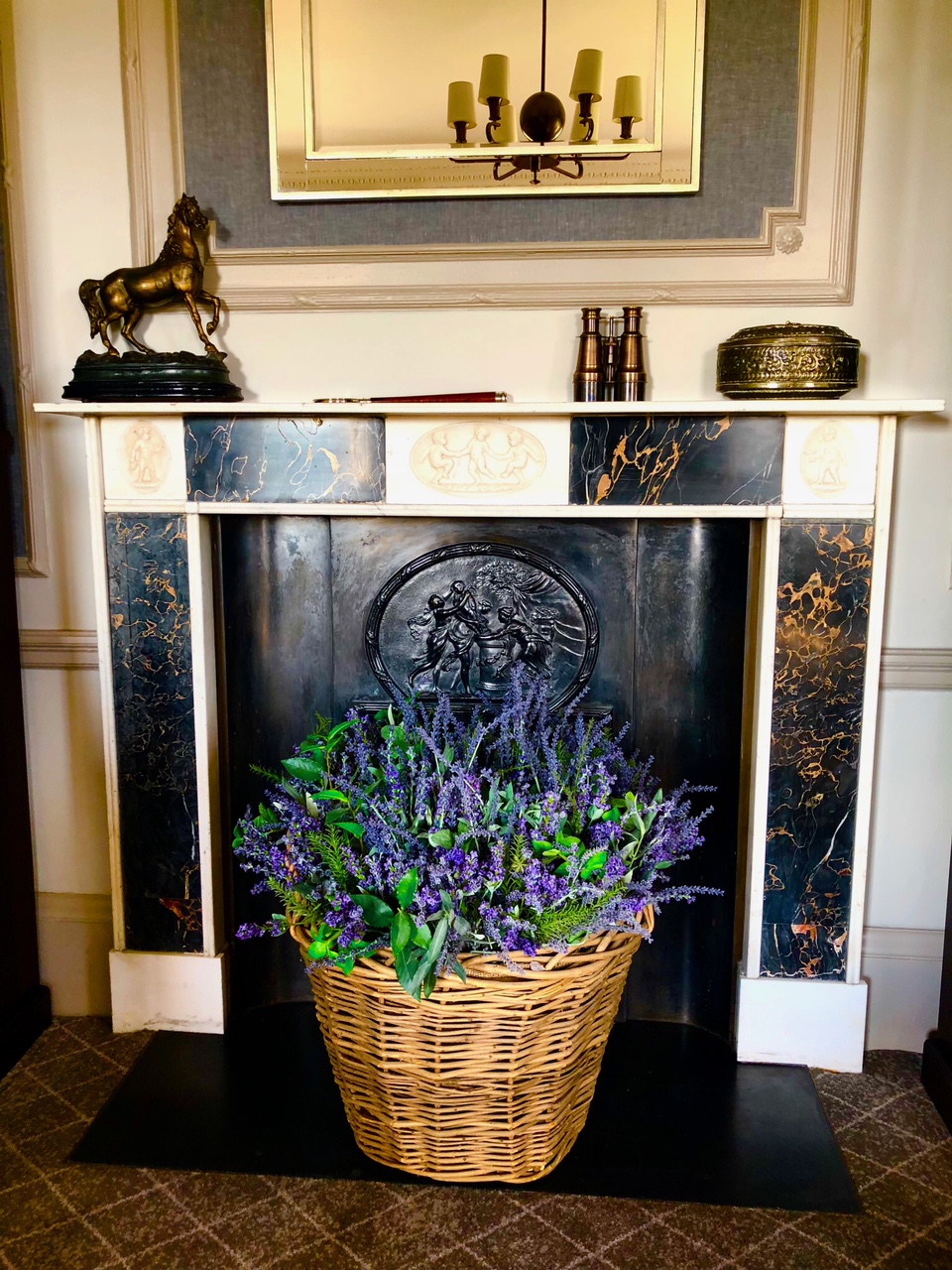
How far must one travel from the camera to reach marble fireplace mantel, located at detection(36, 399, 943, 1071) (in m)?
1.98

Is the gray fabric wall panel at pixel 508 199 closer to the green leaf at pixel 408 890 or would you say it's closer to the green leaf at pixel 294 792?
the green leaf at pixel 294 792

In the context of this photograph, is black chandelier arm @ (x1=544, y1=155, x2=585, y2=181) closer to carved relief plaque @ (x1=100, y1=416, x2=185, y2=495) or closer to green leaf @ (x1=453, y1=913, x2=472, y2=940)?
carved relief plaque @ (x1=100, y1=416, x2=185, y2=495)

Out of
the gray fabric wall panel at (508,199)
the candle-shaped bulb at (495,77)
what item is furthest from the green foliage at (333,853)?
the candle-shaped bulb at (495,77)

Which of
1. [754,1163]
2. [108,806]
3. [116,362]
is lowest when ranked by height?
[754,1163]

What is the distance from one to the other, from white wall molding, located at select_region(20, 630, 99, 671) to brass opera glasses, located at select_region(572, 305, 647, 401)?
1.27 meters

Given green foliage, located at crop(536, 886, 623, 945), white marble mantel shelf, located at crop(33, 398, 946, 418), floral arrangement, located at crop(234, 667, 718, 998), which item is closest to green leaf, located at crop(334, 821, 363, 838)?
floral arrangement, located at crop(234, 667, 718, 998)

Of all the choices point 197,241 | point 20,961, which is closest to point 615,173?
point 197,241

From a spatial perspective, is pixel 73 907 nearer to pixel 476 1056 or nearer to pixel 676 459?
pixel 476 1056

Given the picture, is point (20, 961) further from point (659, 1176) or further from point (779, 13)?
point (779, 13)

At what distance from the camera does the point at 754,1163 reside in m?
1.85

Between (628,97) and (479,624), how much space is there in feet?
3.71

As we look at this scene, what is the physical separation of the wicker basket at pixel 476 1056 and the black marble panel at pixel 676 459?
83 cm

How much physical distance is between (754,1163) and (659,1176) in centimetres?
19

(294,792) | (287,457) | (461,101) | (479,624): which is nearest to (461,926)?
(294,792)
